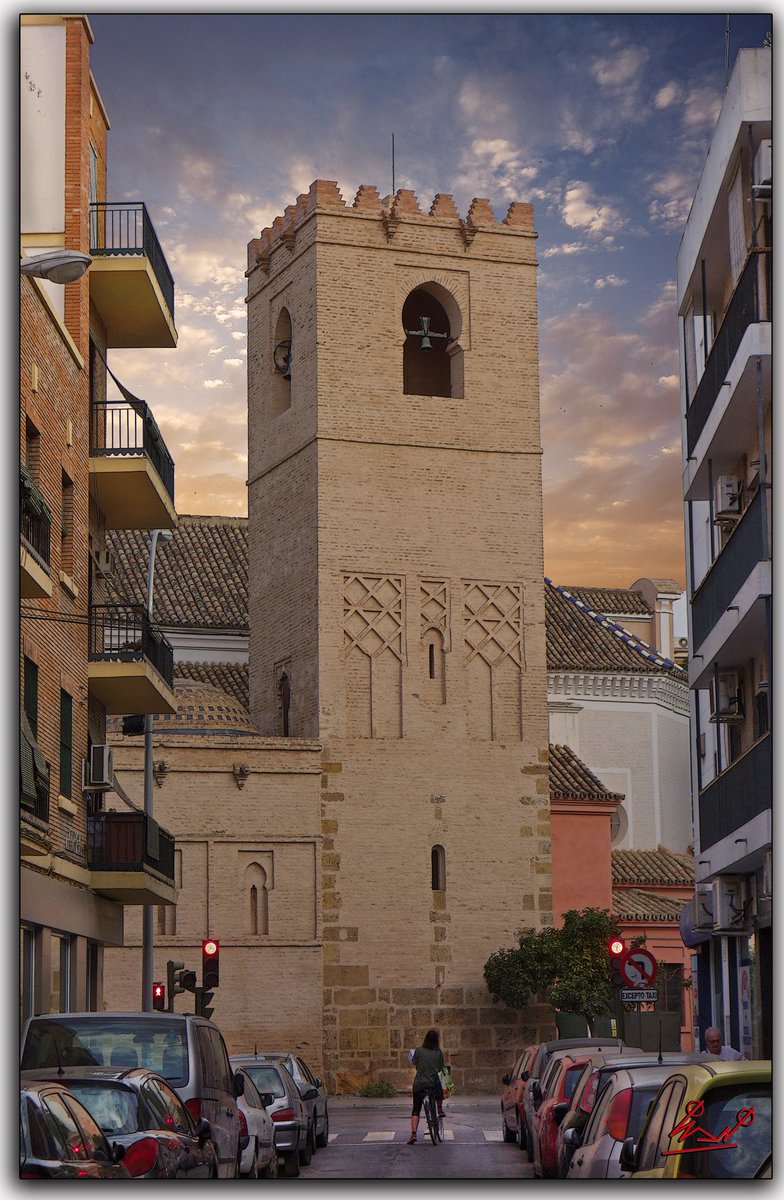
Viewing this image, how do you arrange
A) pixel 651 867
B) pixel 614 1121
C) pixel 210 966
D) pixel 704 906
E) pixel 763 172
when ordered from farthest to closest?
pixel 651 867 → pixel 210 966 → pixel 704 906 → pixel 763 172 → pixel 614 1121

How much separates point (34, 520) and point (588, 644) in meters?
40.0

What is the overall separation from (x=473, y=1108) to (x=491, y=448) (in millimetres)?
15168

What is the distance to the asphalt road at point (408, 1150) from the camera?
2098 cm

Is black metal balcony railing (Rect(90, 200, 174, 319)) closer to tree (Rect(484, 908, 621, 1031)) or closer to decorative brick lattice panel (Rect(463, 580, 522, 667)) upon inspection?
decorative brick lattice panel (Rect(463, 580, 522, 667))

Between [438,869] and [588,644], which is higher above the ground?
[588,644]

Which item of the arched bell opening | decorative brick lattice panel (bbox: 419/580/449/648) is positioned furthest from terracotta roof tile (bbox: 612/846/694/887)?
the arched bell opening

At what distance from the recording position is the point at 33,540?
72.0ft

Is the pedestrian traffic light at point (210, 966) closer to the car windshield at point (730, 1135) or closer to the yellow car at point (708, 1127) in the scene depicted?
the yellow car at point (708, 1127)

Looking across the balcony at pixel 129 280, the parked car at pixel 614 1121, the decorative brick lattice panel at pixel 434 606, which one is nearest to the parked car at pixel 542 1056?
the parked car at pixel 614 1121

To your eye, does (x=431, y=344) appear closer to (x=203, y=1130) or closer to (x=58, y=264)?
(x=58, y=264)

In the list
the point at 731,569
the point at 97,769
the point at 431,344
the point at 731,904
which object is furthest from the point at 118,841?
the point at 431,344

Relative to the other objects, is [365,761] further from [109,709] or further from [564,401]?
[564,401]

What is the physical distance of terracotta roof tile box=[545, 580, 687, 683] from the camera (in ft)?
196

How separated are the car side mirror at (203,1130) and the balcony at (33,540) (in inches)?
250
